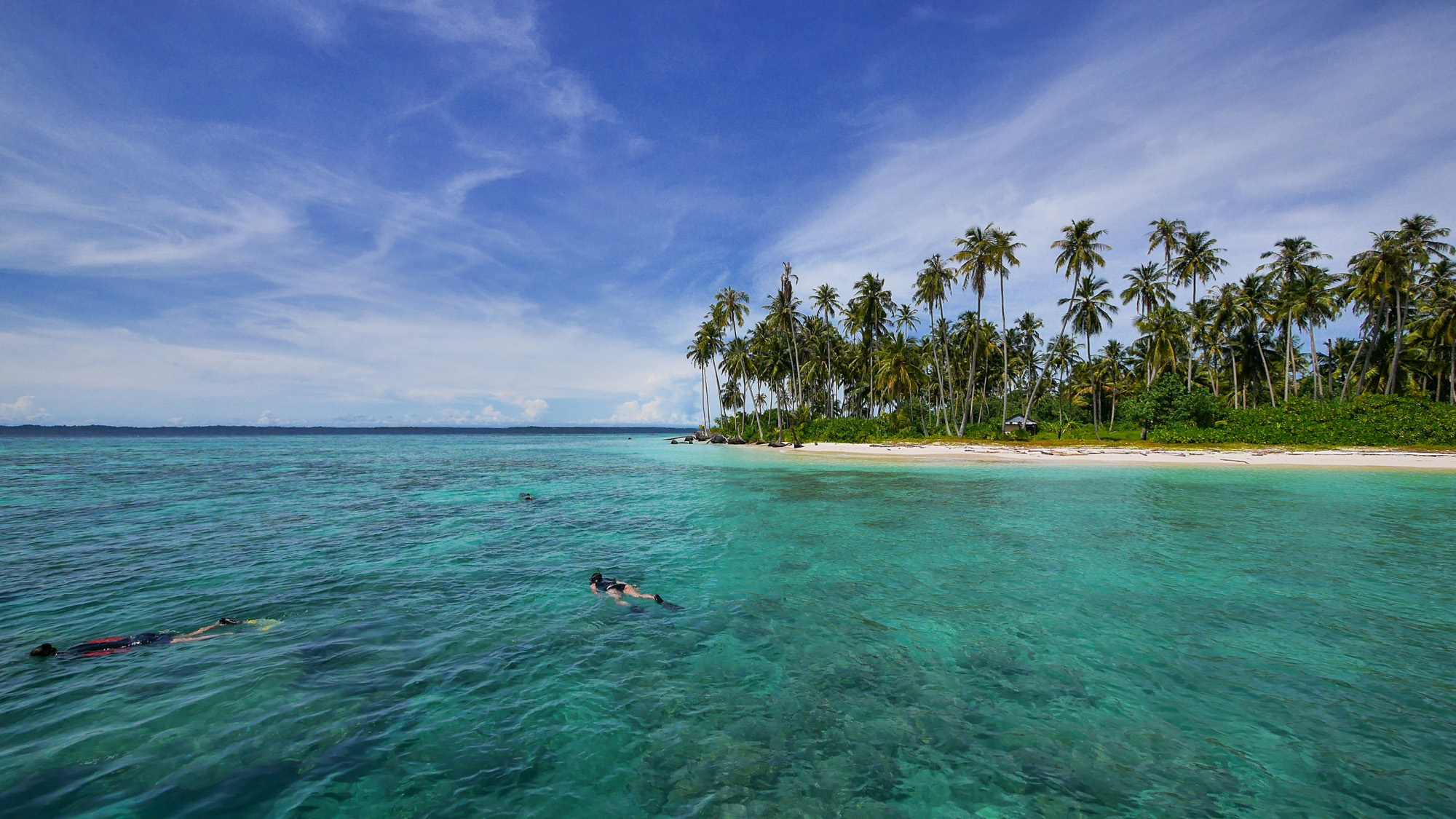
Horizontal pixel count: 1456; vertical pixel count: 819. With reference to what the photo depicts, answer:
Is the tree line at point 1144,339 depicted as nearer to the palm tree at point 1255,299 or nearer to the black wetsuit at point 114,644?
the palm tree at point 1255,299

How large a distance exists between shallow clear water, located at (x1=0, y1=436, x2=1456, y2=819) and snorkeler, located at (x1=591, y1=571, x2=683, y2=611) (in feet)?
0.84

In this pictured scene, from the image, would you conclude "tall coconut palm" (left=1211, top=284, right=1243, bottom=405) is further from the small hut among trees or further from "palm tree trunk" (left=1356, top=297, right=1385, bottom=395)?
the small hut among trees

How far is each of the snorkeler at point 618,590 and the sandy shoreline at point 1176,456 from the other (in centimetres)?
3831

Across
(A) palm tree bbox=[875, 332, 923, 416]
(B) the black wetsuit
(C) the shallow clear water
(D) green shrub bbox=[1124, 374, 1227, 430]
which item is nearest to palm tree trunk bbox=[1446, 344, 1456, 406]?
(D) green shrub bbox=[1124, 374, 1227, 430]

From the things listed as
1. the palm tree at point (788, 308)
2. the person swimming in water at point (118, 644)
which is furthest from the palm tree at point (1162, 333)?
the person swimming in water at point (118, 644)

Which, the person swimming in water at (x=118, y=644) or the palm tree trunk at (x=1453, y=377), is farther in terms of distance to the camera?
the palm tree trunk at (x=1453, y=377)

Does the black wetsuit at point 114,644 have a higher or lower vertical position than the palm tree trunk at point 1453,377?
lower

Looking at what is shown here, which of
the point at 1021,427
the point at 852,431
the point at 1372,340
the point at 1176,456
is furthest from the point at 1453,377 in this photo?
the point at 852,431

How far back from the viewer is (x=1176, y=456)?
128ft

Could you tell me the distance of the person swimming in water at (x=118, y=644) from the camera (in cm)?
770

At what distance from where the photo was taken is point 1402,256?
43188 millimetres

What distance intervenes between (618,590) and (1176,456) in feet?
148

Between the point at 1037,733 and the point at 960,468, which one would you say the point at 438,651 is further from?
the point at 960,468

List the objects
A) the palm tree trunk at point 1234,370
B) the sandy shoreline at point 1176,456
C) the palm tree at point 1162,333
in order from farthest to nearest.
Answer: the palm tree trunk at point 1234,370 < the palm tree at point 1162,333 < the sandy shoreline at point 1176,456
